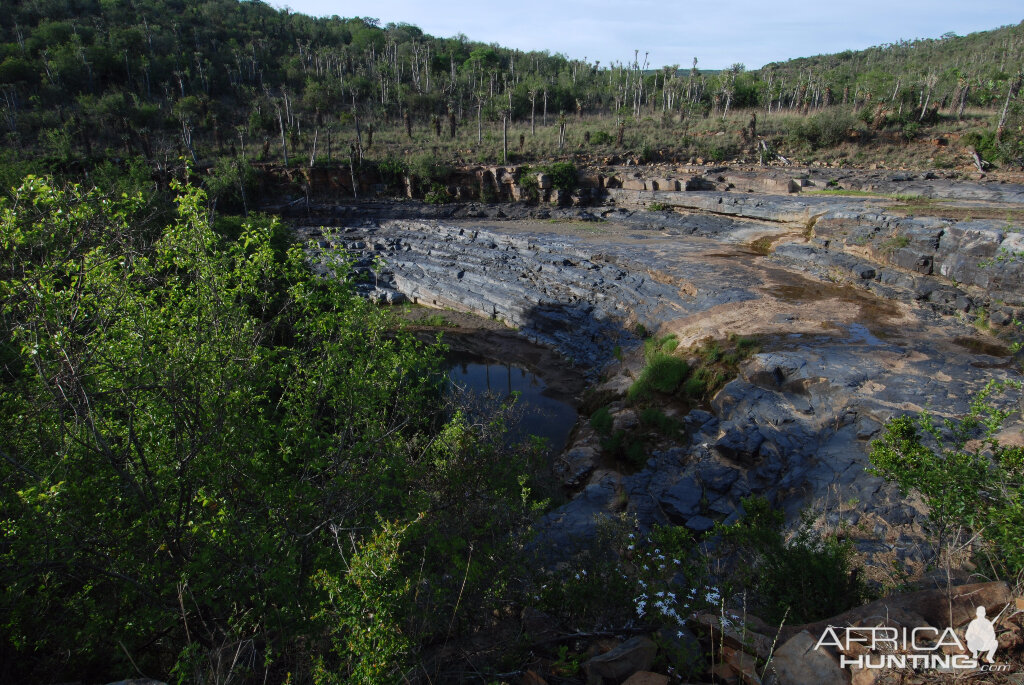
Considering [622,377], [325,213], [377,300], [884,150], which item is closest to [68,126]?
[325,213]

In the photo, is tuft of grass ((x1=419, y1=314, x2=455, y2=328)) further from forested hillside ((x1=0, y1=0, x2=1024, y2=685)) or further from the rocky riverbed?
forested hillside ((x1=0, y1=0, x2=1024, y2=685))

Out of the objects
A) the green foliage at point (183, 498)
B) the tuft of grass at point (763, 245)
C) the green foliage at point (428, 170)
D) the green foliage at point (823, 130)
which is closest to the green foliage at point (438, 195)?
the green foliage at point (428, 170)

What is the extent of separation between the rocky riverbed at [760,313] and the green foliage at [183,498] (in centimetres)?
180

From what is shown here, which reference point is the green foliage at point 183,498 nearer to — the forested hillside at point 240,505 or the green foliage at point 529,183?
the forested hillside at point 240,505

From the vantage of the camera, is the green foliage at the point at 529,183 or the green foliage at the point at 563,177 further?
the green foliage at the point at 529,183

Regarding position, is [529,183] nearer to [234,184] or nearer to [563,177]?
[563,177]

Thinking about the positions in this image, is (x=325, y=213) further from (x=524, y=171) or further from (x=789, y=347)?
(x=789, y=347)

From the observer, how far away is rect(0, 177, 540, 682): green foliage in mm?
4480

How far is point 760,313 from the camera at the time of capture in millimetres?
17797

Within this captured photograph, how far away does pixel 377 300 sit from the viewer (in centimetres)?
2775

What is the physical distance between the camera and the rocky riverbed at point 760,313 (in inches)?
448

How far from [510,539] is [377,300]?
22.9 meters

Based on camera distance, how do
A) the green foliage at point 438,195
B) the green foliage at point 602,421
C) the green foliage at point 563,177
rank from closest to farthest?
the green foliage at point 602,421
the green foliage at point 563,177
the green foliage at point 438,195

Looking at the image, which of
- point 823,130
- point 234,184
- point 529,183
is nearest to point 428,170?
point 529,183
